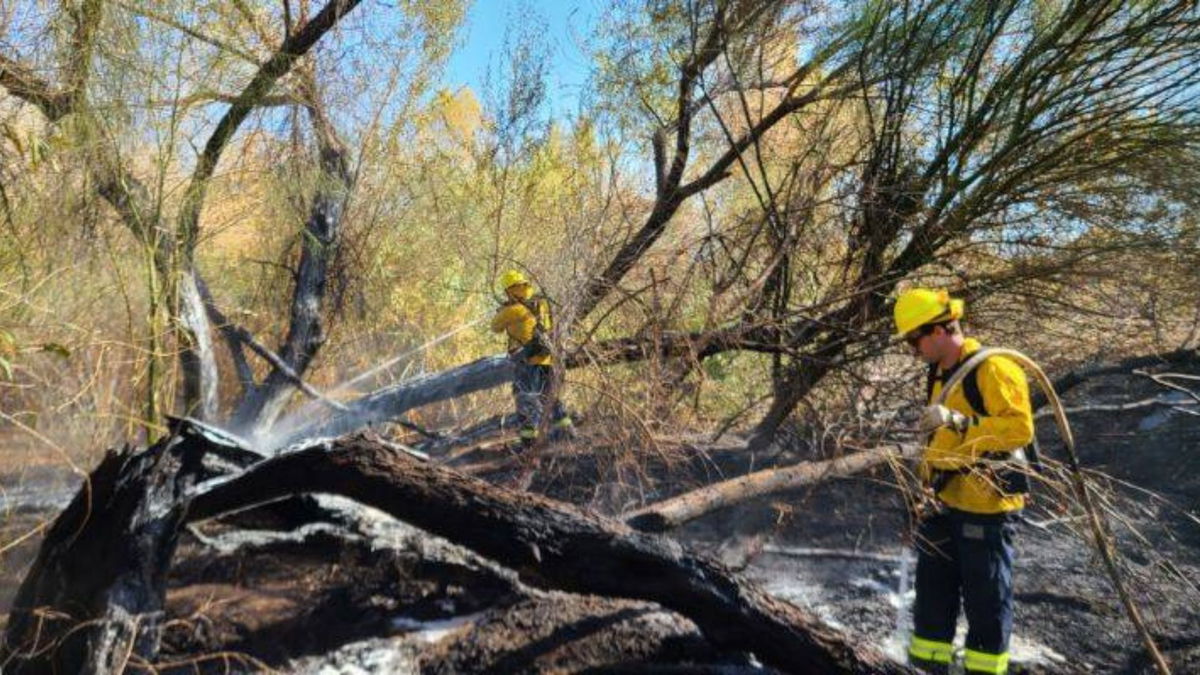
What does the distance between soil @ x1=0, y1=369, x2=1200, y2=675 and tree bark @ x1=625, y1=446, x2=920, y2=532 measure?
25 centimetres

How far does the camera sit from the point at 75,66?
4391 mm

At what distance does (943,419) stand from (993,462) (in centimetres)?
25

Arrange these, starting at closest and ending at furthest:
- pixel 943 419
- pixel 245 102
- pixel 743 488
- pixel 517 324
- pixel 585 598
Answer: pixel 943 419 → pixel 585 598 → pixel 743 488 → pixel 245 102 → pixel 517 324

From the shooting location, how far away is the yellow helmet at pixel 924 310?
3.20 meters

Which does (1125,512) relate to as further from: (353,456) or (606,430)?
(353,456)

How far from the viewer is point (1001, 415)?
2990 millimetres

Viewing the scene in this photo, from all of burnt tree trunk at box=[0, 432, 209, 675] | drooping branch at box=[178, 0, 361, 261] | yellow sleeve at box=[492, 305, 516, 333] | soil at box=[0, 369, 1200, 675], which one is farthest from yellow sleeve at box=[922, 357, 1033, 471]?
drooping branch at box=[178, 0, 361, 261]

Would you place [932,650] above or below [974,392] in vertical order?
below

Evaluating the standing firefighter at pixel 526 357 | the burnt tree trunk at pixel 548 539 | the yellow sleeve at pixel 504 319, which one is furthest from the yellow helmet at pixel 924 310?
the yellow sleeve at pixel 504 319

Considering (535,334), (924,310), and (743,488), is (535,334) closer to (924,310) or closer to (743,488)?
(743,488)

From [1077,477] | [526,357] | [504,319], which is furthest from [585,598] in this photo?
[504,319]

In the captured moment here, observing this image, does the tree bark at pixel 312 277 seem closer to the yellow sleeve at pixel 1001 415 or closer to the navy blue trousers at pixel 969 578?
the navy blue trousers at pixel 969 578

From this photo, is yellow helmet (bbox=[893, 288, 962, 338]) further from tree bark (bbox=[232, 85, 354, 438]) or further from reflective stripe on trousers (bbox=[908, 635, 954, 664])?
tree bark (bbox=[232, 85, 354, 438])

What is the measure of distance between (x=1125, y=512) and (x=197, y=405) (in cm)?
631
